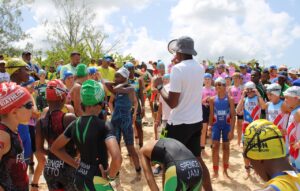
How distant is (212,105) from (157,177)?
1.79 m

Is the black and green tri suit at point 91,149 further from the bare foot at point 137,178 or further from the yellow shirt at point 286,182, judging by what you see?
the bare foot at point 137,178

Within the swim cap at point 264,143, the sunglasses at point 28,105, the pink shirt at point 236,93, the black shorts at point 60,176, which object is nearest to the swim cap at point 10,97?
the sunglasses at point 28,105

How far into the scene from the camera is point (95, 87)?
3.18 m

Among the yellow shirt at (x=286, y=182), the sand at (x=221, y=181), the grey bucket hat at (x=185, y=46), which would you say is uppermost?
the grey bucket hat at (x=185, y=46)

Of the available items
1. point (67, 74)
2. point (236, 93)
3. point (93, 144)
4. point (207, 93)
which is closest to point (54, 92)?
point (93, 144)

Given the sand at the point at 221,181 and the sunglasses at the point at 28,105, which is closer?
the sunglasses at the point at 28,105

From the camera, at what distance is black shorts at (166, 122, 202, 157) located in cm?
425

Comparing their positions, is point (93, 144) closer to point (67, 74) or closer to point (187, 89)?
point (187, 89)

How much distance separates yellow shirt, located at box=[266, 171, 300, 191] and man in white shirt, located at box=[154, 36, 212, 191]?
7.21 feet

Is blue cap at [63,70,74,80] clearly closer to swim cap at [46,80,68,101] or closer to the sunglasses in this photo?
swim cap at [46,80,68,101]

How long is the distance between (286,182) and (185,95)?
7.69 ft

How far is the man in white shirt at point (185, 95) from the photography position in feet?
13.5

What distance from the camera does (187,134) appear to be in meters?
4.25

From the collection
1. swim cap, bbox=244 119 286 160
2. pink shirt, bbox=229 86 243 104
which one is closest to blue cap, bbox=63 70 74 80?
pink shirt, bbox=229 86 243 104
